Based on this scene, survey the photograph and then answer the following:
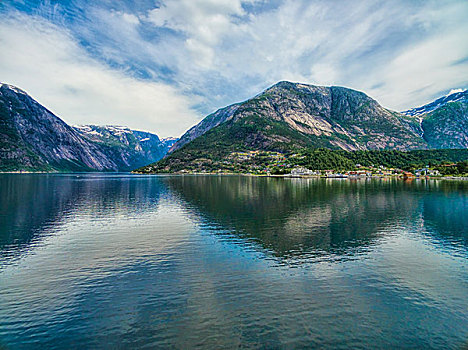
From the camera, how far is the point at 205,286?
27672 mm

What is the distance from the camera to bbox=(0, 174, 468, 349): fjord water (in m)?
19.8

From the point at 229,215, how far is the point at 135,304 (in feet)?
143

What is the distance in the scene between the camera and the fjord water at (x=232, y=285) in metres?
19.8

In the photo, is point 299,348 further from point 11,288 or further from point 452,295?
point 11,288

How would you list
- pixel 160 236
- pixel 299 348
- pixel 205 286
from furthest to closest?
pixel 160 236 → pixel 205 286 → pixel 299 348

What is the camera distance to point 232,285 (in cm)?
2781

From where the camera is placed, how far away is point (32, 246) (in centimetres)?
4034

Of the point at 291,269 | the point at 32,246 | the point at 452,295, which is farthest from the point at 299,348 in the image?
the point at 32,246

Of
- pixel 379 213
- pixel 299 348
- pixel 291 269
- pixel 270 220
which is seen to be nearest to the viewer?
pixel 299 348

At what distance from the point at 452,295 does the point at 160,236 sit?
41.1 m

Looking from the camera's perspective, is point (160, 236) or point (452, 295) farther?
point (160, 236)

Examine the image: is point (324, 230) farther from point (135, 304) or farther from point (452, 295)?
point (135, 304)

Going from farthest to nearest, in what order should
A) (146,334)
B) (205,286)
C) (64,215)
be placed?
(64,215) < (205,286) < (146,334)

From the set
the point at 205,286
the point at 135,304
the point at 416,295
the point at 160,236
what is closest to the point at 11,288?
the point at 135,304
